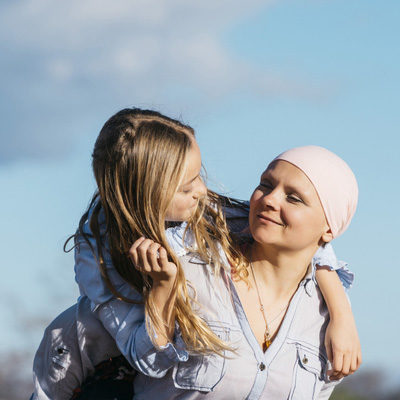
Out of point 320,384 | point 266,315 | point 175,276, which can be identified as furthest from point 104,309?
point 320,384

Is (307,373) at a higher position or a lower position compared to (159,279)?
lower

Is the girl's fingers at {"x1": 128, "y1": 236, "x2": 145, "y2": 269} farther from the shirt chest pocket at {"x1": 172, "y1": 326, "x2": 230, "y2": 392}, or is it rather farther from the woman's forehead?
the woman's forehead

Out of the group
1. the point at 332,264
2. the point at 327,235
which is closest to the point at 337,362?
the point at 332,264

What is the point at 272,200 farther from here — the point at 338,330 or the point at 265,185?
the point at 338,330

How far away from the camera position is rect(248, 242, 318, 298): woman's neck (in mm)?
5094

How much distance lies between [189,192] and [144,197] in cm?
28

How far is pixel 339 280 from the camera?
17.5 feet

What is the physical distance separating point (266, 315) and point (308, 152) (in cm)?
95

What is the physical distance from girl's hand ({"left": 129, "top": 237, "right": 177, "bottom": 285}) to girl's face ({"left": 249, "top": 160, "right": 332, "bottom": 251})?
579mm

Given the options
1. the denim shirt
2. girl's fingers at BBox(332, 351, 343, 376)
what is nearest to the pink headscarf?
the denim shirt

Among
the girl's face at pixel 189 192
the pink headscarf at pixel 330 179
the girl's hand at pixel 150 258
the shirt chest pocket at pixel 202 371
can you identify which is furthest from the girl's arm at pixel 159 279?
the pink headscarf at pixel 330 179

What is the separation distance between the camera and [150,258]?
179 inches

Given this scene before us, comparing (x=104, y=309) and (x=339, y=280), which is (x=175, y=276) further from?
(x=339, y=280)

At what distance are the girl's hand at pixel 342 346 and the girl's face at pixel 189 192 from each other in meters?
1.06
